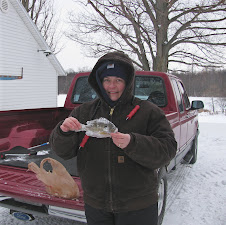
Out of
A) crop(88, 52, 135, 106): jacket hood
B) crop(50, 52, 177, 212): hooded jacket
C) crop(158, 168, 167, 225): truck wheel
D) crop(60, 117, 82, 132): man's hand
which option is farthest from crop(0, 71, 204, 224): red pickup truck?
crop(88, 52, 135, 106): jacket hood

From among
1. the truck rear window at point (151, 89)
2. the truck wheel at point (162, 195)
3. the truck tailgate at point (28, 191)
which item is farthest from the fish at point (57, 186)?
the truck rear window at point (151, 89)

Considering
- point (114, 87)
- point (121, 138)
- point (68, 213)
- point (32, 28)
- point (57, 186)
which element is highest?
point (32, 28)

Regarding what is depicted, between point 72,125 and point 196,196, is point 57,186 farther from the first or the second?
point 196,196

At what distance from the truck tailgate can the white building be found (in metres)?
12.5

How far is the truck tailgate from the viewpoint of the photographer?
2209 mm

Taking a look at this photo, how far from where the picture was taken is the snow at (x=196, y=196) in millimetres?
3281

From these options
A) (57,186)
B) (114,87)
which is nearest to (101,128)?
(114,87)

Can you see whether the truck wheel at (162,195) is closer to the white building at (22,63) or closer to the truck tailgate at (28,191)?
the truck tailgate at (28,191)

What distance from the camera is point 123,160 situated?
1.64 meters

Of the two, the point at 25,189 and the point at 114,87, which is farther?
the point at 25,189

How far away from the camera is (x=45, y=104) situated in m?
17.9

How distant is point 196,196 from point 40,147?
8.67 feet

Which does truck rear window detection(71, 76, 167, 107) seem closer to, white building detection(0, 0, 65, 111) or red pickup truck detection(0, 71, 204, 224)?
red pickup truck detection(0, 71, 204, 224)

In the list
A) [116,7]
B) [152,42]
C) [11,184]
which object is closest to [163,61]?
[152,42]
